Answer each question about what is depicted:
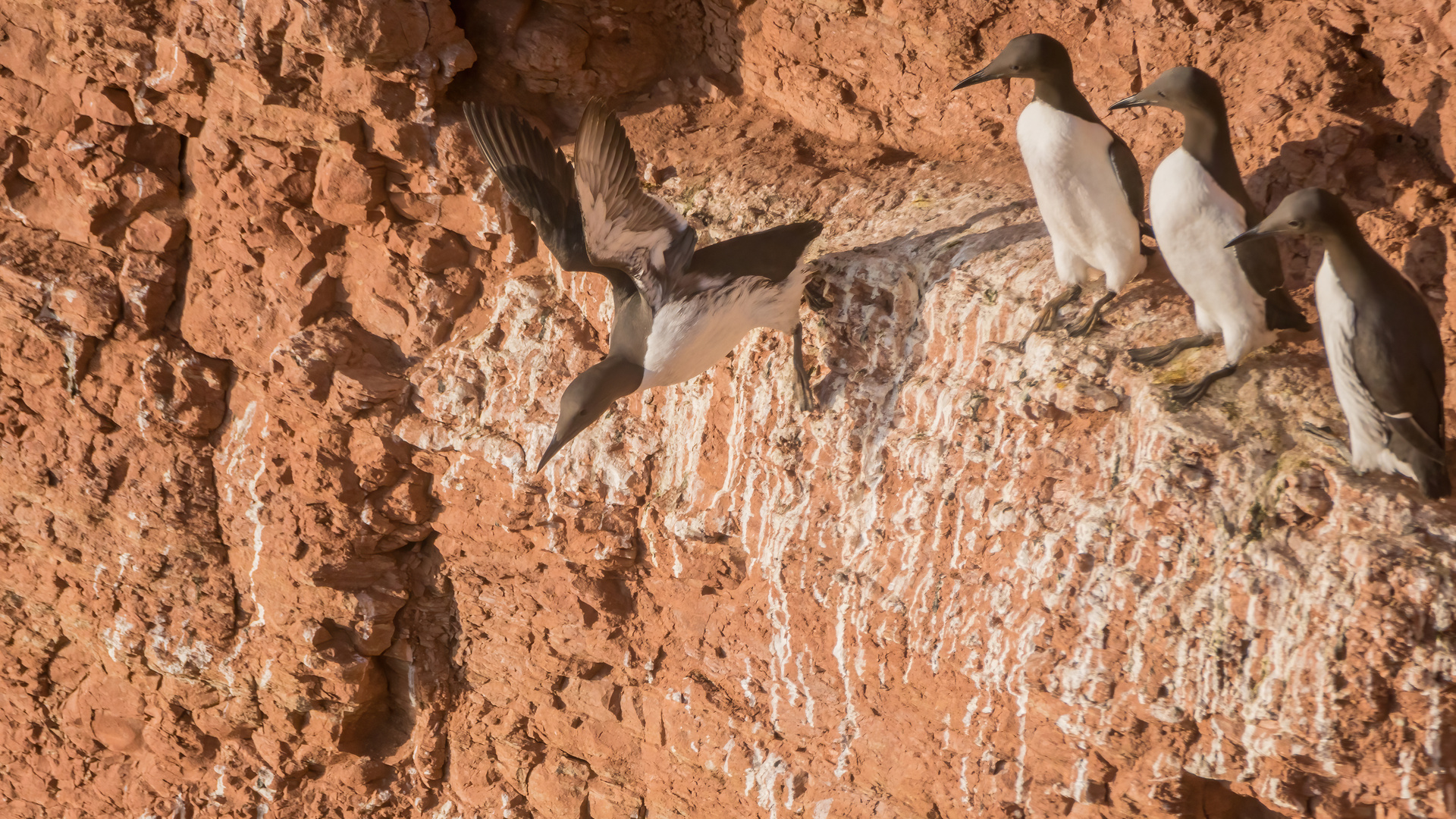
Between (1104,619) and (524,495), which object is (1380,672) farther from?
(524,495)

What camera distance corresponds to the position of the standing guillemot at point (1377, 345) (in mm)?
2793

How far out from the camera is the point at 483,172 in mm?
5031

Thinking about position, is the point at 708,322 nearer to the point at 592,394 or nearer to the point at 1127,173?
the point at 592,394

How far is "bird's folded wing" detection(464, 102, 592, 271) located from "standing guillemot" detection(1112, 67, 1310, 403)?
1914 millimetres

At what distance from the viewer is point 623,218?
3721 millimetres

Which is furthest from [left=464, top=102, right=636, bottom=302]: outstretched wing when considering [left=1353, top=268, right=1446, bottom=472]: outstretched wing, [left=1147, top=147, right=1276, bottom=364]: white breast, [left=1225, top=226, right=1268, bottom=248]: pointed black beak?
[left=1353, top=268, right=1446, bottom=472]: outstretched wing

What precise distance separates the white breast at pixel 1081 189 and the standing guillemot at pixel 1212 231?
0.53 ft

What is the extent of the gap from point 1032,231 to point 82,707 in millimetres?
6030

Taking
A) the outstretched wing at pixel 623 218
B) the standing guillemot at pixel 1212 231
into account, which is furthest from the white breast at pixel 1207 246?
the outstretched wing at pixel 623 218

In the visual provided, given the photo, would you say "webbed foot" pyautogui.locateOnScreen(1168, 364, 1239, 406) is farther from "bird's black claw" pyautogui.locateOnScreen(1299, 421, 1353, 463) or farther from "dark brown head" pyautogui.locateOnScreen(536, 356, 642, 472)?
"dark brown head" pyautogui.locateOnScreen(536, 356, 642, 472)

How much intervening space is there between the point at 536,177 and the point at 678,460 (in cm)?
150

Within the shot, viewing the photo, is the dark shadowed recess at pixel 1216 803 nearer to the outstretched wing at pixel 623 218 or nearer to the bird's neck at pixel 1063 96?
the bird's neck at pixel 1063 96

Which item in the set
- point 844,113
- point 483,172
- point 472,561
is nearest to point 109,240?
point 483,172

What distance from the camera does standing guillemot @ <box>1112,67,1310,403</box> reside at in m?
3.12
